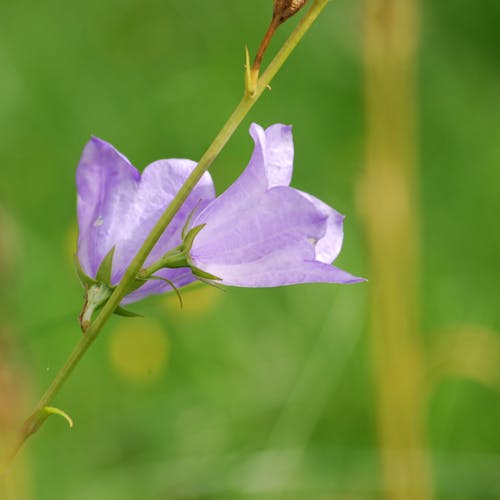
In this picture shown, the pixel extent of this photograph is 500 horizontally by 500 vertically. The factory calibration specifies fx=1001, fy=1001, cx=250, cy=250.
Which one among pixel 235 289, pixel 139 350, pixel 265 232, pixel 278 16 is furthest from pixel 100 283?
pixel 235 289

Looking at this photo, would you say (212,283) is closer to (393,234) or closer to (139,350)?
(393,234)

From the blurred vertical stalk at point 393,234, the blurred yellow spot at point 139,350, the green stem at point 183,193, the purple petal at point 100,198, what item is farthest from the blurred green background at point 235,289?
the green stem at point 183,193

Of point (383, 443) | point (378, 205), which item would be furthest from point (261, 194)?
point (383, 443)

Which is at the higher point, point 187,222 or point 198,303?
point 187,222

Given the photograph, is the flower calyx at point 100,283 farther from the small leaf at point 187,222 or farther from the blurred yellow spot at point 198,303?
the blurred yellow spot at point 198,303

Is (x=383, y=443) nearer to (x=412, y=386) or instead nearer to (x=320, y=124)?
(x=412, y=386)

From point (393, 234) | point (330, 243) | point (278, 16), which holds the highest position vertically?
point (278, 16)

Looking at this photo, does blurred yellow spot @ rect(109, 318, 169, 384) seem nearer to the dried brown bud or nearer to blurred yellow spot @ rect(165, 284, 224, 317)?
blurred yellow spot @ rect(165, 284, 224, 317)
